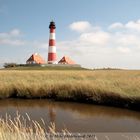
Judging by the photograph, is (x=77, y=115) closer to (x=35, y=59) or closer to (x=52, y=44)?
(x=52, y=44)

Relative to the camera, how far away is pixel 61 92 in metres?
17.8

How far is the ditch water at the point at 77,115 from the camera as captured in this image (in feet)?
34.2

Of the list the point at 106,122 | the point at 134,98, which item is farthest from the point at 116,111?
the point at 106,122

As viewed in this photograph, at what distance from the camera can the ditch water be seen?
1042 centimetres

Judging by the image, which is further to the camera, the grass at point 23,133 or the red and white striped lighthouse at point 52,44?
the red and white striped lighthouse at point 52,44

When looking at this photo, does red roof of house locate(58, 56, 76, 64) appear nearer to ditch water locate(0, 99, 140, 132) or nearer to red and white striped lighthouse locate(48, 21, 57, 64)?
red and white striped lighthouse locate(48, 21, 57, 64)

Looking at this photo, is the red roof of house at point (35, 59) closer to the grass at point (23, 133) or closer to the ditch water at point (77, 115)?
the ditch water at point (77, 115)

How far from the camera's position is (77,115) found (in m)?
13.0

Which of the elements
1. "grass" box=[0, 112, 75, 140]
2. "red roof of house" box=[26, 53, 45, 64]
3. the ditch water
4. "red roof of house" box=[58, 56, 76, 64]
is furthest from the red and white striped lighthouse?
"grass" box=[0, 112, 75, 140]

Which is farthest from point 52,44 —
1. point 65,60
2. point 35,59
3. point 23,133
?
point 23,133

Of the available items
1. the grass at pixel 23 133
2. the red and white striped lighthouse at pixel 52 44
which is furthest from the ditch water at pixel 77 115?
the red and white striped lighthouse at pixel 52 44

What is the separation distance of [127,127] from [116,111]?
3144 mm

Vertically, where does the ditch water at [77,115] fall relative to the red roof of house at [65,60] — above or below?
below

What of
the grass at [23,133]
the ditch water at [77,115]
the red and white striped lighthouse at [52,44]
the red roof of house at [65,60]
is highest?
the red and white striped lighthouse at [52,44]
